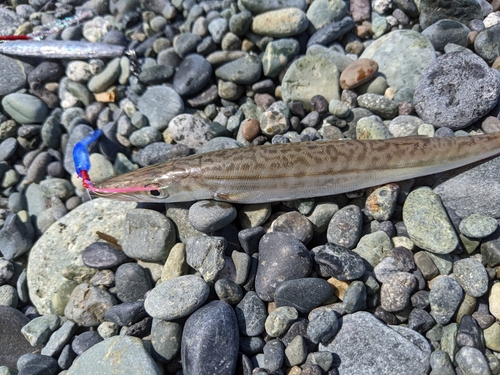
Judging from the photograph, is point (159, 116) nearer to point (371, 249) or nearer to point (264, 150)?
point (264, 150)

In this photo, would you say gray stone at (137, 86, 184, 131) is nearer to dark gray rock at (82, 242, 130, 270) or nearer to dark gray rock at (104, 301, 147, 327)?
dark gray rock at (82, 242, 130, 270)

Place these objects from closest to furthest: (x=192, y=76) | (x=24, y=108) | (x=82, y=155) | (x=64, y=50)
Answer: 1. (x=82, y=155)
2. (x=192, y=76)
3. (x=24, y=108)
4. (x=64, y=50)

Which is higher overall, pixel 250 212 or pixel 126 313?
pixel 250 212

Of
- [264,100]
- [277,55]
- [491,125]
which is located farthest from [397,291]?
[277,55]

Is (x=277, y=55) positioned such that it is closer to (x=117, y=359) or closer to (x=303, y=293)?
(x=303, y=293)

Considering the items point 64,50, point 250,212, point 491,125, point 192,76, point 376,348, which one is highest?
point 64,50

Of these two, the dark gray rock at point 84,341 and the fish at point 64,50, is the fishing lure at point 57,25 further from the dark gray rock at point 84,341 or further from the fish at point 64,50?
the dark gray rock at point 84,341
